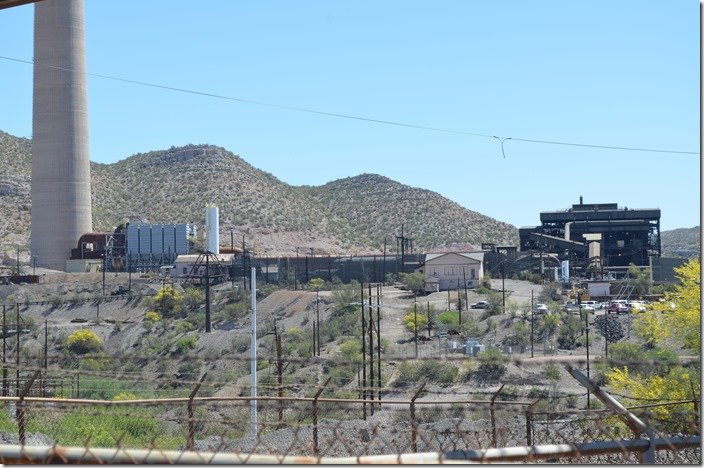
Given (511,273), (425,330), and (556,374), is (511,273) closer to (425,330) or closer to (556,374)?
(425,330)

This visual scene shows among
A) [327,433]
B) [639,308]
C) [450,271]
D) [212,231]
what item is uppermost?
[212,231]

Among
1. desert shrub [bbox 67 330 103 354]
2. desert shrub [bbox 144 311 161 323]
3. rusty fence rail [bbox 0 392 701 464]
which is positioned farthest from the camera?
desert shrub [bbox 144 311 161 323]

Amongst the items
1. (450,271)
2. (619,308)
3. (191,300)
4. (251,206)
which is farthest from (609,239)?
(251,206)

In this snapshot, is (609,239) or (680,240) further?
(680,240)

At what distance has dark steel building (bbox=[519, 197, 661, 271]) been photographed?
220 ft

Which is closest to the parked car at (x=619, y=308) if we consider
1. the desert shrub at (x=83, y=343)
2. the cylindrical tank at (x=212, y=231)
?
the desert shrub at (x=83, y=343)

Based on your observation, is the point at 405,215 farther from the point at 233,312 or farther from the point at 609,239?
the point at 233,312

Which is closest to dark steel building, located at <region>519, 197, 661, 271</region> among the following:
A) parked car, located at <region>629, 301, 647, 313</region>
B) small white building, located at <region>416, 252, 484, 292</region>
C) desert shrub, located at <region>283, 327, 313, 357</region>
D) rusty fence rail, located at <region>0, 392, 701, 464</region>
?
small white building, located at <region>416, 252, 484, 292</region>

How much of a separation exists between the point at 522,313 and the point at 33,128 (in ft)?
144

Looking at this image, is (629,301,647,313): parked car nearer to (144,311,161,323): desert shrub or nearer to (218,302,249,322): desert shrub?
(218,302,249,322): desert shrub

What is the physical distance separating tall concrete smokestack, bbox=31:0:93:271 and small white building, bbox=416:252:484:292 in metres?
29.1

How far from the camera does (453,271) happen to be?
2251 inches

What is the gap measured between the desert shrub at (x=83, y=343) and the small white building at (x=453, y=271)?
22129 millimetres

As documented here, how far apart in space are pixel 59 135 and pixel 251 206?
34217 mm
